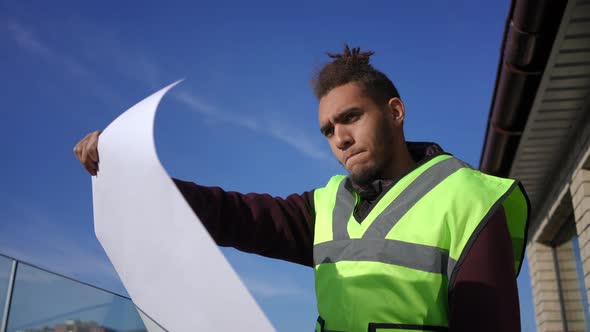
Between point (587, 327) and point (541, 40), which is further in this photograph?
point (587, 327)

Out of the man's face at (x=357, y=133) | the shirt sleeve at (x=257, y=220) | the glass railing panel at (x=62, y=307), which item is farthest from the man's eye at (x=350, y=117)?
the glass railing panel at (x=62, y=307)

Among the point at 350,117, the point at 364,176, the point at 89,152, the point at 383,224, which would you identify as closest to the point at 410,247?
the point at 383,224

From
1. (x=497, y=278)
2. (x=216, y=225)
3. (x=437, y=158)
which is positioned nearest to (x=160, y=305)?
(x=216, y=225)

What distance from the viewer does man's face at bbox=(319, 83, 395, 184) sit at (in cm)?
145

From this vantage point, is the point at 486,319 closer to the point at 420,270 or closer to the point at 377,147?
the point at 420,270

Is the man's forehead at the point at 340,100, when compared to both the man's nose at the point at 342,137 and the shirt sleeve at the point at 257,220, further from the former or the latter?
the shirt sleeve at the point at 257,220

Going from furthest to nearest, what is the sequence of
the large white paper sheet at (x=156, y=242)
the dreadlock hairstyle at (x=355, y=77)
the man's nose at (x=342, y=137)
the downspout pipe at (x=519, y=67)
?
the downspout pipe at (x=519, y=67)
the dreadlock hairstyle at (x=355, y=77)
the man's nose at (x=342, y=137)
the large white paper sheet at (x=156, y=242)

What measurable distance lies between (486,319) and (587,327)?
5740 mm

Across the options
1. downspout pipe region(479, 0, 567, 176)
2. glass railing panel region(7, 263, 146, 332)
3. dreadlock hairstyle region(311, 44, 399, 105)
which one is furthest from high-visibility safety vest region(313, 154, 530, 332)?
downspout pipe region(479, 0, 567, 176)

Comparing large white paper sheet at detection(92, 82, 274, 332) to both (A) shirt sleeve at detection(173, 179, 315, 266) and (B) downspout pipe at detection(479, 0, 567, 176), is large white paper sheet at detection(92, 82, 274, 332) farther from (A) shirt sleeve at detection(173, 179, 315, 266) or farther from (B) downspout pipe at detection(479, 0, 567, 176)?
(B) downspout pipe at detection(479, 0, 567, 176)

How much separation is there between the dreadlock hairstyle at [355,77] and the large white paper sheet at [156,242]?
0.67 metres

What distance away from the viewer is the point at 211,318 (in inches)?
31.9

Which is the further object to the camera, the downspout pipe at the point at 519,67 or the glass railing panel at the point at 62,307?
the downspout pipe at the point at 519,67

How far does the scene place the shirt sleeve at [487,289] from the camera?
1144 mm
